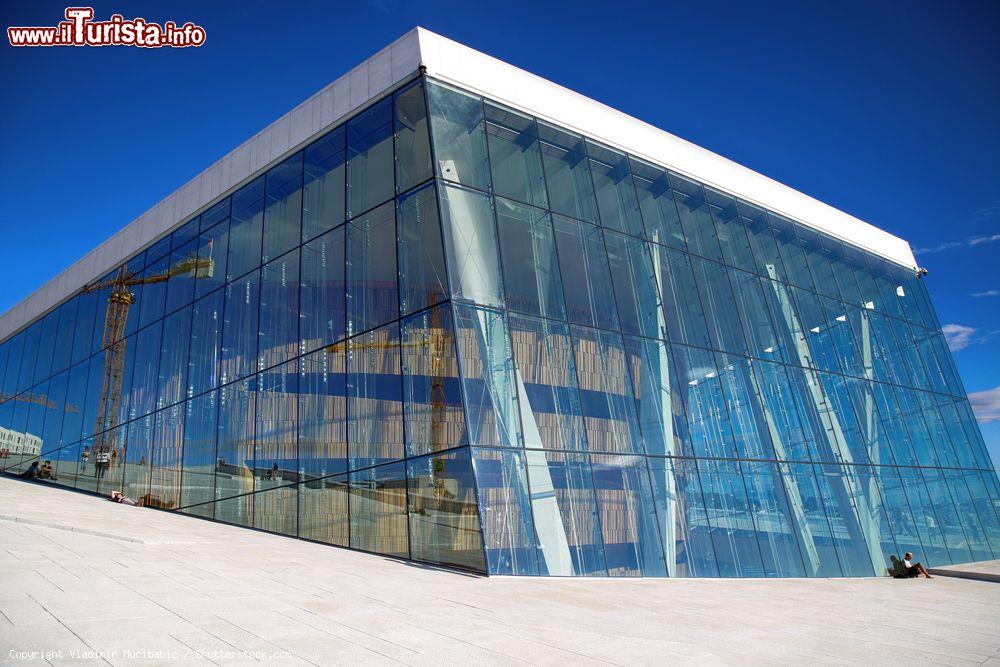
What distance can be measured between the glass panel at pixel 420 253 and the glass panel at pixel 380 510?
380cm

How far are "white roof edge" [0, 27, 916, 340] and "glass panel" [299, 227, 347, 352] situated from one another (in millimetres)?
3645

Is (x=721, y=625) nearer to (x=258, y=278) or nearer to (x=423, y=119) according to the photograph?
(x=423, y=119)

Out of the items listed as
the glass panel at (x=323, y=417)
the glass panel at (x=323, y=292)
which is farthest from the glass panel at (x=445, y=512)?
the glass panel at (x=323, y=292)

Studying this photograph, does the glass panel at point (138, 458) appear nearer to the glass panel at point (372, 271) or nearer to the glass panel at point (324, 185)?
the glass panel at point (324, 185)

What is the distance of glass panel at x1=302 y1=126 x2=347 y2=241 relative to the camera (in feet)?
60.4

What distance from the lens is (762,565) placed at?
1720cm

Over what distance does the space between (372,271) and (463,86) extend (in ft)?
18.1

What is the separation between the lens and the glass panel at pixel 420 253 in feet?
49.1

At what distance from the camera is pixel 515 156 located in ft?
58.6

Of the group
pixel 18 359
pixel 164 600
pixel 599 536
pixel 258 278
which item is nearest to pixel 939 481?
pixel 599 536

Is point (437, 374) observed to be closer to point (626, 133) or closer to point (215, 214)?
point (626, 133)

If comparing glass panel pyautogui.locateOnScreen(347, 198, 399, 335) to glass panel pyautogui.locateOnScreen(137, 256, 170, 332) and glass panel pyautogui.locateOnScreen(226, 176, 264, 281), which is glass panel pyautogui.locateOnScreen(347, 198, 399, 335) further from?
glass panel pyautogui.locateOnScreen(137, 256, 170, 332)

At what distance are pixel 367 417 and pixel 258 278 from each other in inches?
284

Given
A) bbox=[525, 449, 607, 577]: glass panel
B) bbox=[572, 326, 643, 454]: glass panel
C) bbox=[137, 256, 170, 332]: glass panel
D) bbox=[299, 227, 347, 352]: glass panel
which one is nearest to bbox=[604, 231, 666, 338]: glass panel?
bbox=[572, 326, 643, 454]: glass panel
